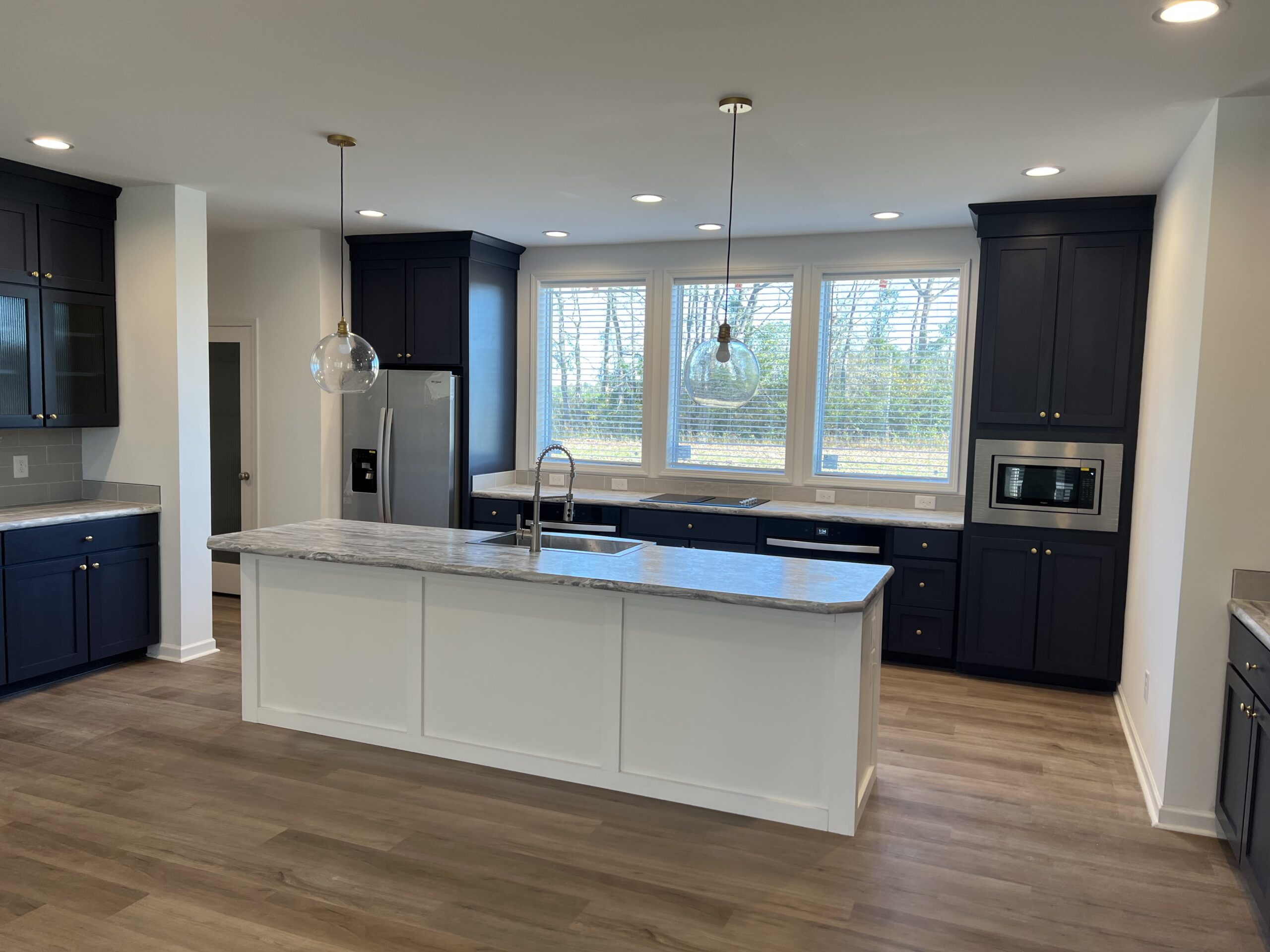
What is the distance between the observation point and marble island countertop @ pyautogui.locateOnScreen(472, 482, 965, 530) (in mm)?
5031

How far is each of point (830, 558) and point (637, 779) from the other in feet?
7.59

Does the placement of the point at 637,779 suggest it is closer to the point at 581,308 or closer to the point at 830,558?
the point at 830,558

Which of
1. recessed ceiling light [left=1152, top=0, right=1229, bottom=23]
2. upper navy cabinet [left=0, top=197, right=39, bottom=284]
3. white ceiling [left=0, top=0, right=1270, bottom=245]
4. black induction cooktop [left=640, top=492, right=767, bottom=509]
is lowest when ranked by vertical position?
black induction cooktop [left=640, top=492, right=767, bottom=509]

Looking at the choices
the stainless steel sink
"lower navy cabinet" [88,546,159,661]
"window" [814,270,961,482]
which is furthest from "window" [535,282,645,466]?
"lower navy cabinet" [88,546,159,661]

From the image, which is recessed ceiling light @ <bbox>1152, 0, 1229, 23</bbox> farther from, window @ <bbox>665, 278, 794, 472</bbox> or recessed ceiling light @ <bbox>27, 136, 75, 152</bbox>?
recessed ceiling light @ <bbox>27, 136, 75, 152</bbox>

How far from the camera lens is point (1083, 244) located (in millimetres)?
4609

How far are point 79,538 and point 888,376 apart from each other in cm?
456

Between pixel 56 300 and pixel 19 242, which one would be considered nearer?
pixel 19 242

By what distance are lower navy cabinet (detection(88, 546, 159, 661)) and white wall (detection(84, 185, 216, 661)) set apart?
0.22 feet

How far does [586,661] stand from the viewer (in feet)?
11.0

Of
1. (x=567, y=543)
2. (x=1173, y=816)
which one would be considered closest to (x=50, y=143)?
(x=567, y=543)

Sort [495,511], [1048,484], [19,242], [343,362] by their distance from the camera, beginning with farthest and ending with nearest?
[495,511], [1048,484], [19,242], [343,362]

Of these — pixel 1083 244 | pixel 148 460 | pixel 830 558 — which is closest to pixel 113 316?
pixel 148 460

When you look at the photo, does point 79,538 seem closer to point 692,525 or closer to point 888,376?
point 692,525
